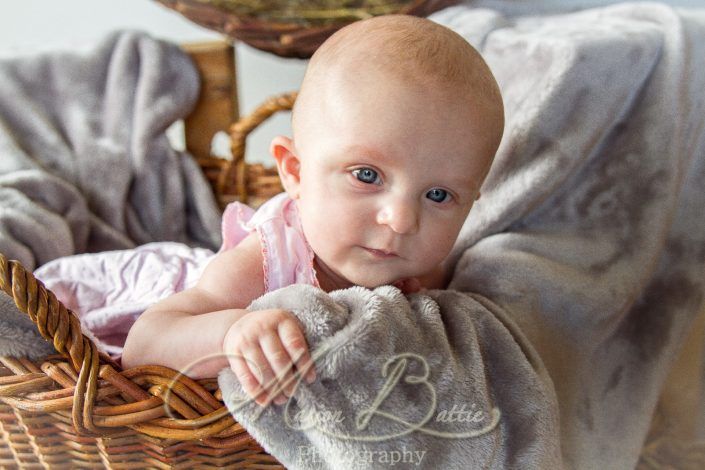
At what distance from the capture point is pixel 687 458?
1070mm

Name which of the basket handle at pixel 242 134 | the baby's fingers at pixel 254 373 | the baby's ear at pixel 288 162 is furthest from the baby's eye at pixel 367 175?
the basket handle at pixel 242 134

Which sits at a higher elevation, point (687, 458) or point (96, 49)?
point (96, 49)

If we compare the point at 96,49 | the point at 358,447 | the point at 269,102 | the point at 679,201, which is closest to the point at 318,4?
the point at 269,102

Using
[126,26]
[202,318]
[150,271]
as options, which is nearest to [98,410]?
[202,318]

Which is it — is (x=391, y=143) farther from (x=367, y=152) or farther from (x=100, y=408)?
(x=100, y=408)

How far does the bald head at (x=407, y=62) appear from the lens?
0.74 metres

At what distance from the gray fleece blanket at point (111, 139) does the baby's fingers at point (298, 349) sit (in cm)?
73

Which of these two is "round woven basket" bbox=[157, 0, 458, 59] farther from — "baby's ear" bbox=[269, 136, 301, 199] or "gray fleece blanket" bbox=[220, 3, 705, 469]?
"baby's ear" bbox=[269, 136, 301, 199]

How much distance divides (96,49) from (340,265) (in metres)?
0.83

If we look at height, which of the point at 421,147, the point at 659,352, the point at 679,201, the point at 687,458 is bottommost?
the point at 687,458

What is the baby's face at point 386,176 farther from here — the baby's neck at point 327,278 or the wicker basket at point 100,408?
the wicker basket at point 100,408

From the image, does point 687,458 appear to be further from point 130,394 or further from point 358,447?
point 130,394

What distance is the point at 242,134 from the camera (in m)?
1.38

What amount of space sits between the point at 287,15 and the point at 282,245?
Result: 0.66 m
